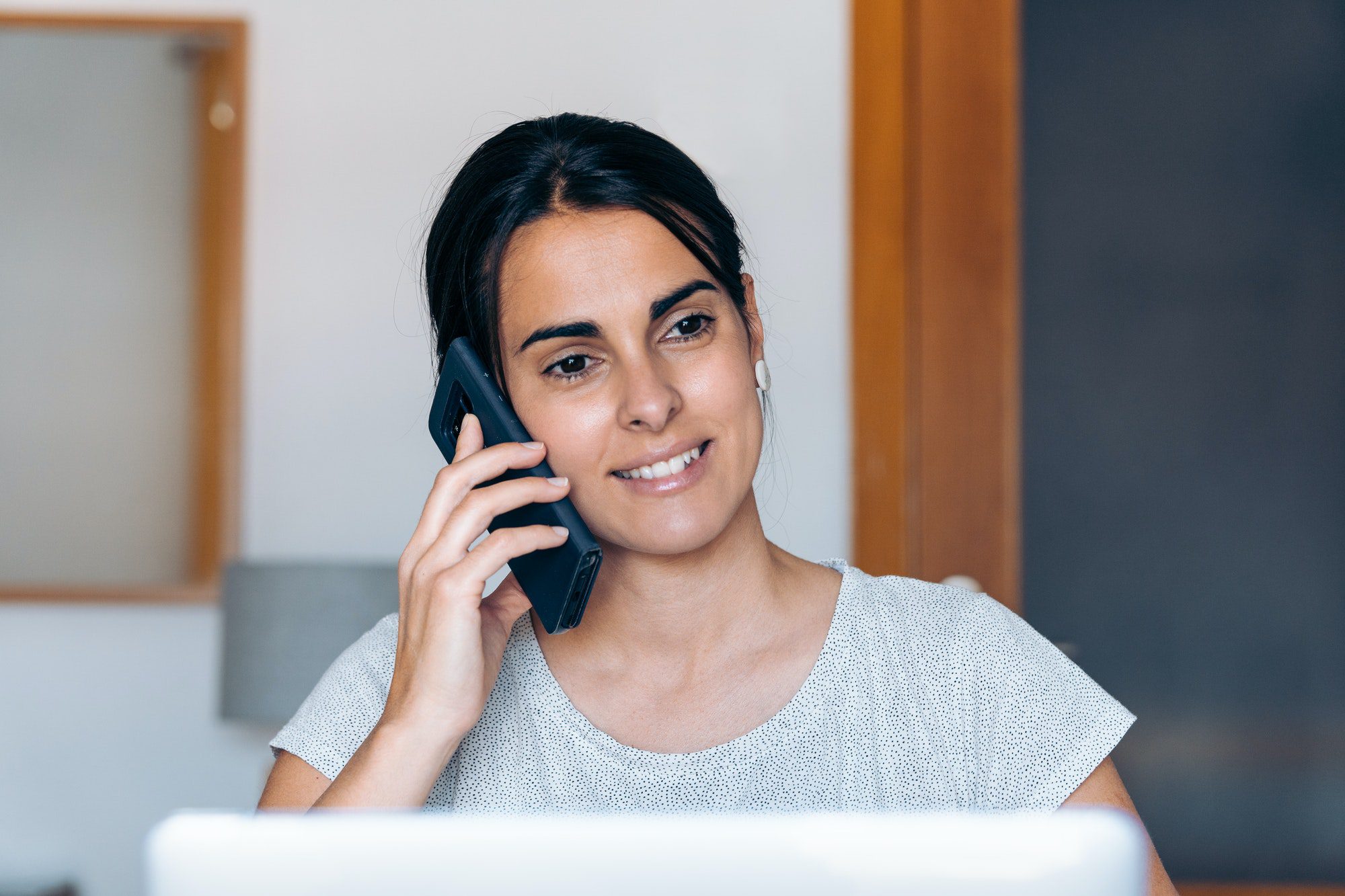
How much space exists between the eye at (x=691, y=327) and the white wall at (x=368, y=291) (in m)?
1.14

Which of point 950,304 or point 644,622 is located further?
point 950,304

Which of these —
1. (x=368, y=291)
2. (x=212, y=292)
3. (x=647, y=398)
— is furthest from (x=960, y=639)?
(x=212, y=292)

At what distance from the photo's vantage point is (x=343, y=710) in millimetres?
1178

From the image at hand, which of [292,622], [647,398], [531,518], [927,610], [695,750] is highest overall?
[647,398]

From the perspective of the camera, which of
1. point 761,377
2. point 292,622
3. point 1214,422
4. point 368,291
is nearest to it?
point 761,377

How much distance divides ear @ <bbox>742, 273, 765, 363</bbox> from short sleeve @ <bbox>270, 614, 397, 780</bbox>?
49 centimetres

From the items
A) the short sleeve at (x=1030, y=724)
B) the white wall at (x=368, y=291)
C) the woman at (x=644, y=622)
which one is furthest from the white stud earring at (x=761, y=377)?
the white wall at (x=368, y=291)

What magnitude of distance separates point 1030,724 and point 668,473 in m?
0.42

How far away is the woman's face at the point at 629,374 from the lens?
44.3 inches

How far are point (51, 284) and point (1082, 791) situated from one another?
2.21 metres

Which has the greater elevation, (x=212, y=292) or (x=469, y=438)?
(x=212, y=292)

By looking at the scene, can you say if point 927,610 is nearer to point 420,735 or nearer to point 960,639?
point 960,639

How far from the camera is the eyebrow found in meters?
1.12

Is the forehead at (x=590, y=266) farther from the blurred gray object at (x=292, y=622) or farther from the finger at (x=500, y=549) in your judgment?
the blurred gray object at (x=292, y=622)
